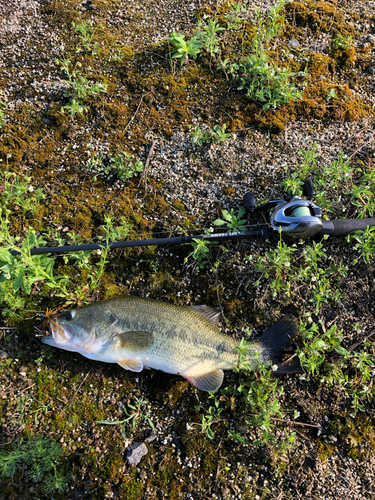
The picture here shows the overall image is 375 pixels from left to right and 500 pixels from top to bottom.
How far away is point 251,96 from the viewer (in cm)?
500

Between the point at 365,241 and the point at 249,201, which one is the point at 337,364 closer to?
the point at 365,241

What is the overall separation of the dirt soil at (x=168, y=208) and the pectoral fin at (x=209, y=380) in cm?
23

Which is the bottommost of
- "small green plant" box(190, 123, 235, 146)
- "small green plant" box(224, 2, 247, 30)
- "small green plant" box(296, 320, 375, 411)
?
"small green plant" box(296, 320, 375, 411)

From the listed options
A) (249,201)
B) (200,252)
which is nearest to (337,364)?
(200,252)

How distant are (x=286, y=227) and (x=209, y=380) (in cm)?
196

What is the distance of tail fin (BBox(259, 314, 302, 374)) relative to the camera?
3.80 metres

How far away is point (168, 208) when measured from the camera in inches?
182

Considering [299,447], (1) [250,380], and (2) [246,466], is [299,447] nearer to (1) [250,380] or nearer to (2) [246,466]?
(2) [246,466]

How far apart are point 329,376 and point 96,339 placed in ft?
8.90

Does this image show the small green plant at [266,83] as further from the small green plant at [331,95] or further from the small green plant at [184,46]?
the small green plant at [184,46]

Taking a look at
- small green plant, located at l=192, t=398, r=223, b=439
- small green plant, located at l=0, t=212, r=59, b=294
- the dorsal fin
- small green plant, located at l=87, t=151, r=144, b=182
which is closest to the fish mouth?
small green plant, located at l=0, t=212, r=59, b=294

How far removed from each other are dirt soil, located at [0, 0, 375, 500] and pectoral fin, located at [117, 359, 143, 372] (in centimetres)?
29

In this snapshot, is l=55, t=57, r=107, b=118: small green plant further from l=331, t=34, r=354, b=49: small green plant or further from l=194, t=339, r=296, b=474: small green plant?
l=194, t=339, r=296, b=474: small green plant

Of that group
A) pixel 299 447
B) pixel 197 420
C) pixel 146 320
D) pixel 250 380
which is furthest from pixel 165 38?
pixel 299 447
